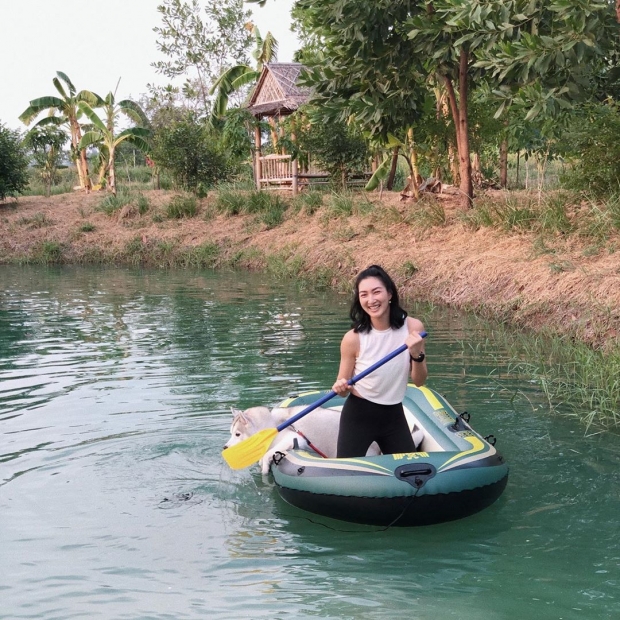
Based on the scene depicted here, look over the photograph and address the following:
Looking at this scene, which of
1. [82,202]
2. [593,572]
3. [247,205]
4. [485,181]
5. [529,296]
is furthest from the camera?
[82,202]

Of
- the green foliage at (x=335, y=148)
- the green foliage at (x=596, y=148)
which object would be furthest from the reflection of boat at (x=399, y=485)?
the green foliage at (x=335, y=148)

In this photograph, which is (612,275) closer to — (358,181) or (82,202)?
(358,181)

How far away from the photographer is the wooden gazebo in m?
23.8

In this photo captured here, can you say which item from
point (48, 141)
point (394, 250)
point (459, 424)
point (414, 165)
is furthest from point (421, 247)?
point (48, 141)

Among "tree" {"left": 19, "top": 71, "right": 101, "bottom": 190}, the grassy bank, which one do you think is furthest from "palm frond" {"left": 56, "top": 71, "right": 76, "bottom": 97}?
the grassy bank

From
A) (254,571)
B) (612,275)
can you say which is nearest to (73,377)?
(254,571)

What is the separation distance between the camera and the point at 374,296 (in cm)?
501

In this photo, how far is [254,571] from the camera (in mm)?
4316

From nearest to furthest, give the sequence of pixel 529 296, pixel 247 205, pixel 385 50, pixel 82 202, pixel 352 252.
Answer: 1. pixel 529 296
2. pixel 385 50
3. pixel 352 252
4. pixel 247 205
5. pixel 82 202

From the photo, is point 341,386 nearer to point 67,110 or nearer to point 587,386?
point 587,386

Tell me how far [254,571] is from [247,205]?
730 inches

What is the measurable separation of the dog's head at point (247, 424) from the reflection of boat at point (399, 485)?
574mm

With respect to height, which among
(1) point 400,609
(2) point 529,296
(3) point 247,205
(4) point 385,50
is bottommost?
(1) point 400,609

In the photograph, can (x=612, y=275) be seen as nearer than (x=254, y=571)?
No
